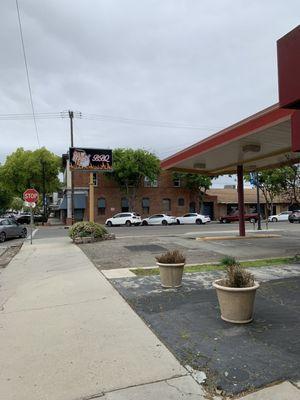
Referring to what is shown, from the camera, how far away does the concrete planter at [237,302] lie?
19.2ft

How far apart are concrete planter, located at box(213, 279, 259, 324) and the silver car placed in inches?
879

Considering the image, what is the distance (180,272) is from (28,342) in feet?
11.9

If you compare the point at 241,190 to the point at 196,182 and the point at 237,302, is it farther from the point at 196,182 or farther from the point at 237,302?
the point at 196,182

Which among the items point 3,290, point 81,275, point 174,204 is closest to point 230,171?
point 81,275

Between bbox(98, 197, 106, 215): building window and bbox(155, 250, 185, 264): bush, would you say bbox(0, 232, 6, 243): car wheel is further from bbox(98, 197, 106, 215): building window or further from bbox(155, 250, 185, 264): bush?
bbox(98, 197, 106, 215): building window

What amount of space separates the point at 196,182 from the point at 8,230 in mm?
31275

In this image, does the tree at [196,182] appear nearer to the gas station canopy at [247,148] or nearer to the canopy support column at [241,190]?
the gas station canopy at [247,148]

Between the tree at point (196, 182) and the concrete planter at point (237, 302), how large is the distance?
47.5 metres

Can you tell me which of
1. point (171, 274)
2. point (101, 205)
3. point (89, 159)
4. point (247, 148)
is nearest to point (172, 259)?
point (171, 274)

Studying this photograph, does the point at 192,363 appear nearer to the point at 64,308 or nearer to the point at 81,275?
the point at 64,308

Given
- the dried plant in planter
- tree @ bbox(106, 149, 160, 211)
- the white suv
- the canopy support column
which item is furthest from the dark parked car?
the dried plant in planter

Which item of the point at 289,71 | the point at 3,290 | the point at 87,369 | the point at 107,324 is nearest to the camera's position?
the point at 87,369

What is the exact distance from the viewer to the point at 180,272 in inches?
336

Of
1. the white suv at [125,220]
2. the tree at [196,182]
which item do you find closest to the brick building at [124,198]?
the tree at [196,182]
